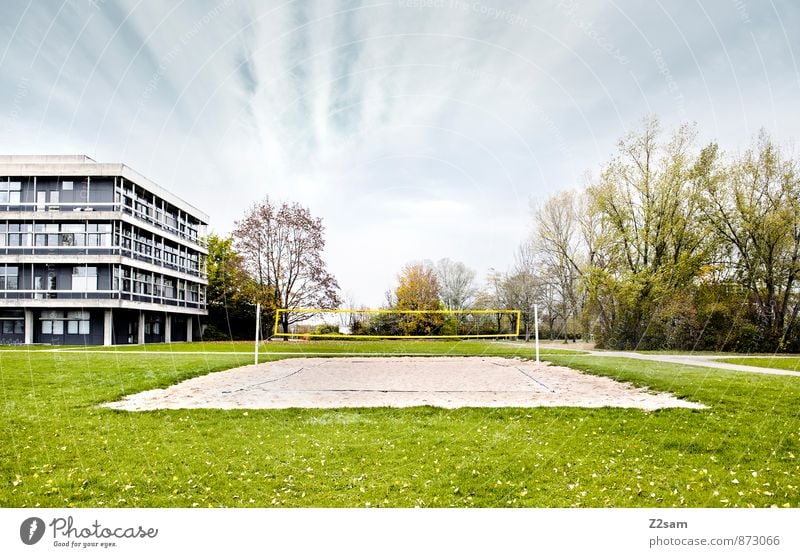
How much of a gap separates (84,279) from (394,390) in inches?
188

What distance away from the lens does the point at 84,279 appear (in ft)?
18.8

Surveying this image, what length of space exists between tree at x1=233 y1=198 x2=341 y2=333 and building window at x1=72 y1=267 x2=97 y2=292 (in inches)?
253

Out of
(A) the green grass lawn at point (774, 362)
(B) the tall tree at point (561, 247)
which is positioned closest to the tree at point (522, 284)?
(B) the tall tree at point (561, 247)

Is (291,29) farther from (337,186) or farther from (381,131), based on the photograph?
(337,186)

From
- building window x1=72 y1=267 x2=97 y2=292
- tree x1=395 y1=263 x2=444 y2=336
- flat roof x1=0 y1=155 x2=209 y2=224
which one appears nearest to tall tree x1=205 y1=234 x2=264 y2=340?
tree x1=395 y1=263 x2=444 y2=336

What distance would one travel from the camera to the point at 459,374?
10.8 m

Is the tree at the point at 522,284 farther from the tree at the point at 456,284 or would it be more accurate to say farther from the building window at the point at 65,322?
the building window at the point at 65,322

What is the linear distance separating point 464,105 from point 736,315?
14043mm

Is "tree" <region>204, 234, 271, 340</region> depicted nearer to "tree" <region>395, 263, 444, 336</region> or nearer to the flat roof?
"tree" <region>395, 263, 444, 336</region>

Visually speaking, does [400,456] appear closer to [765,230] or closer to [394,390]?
[394,390]

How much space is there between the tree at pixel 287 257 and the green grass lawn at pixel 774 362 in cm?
1043

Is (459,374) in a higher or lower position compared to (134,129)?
lower
